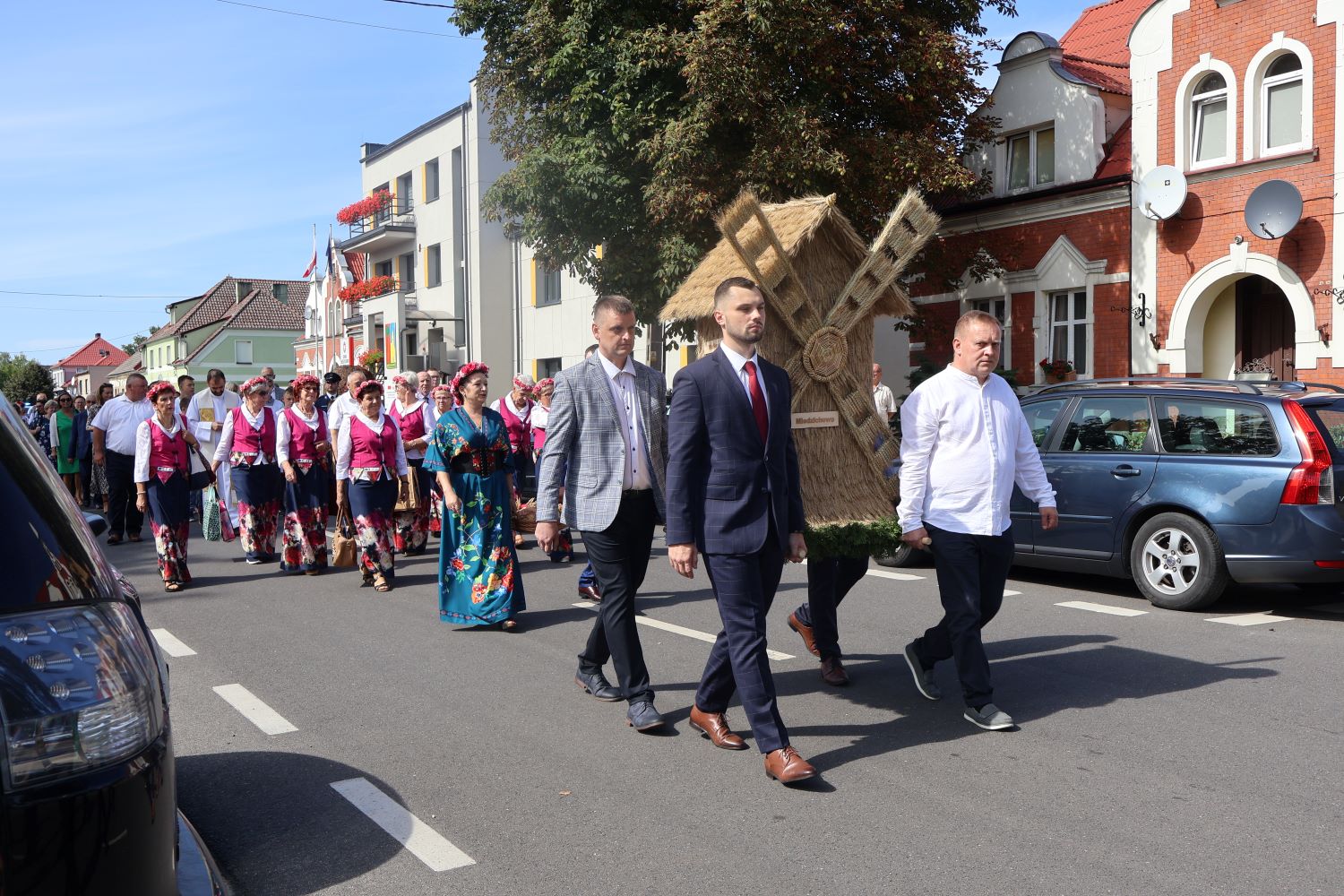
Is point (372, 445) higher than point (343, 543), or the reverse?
point (372, 445)

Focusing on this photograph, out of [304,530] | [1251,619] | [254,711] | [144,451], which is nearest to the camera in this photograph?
[254,711]

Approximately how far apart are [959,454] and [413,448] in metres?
7.58

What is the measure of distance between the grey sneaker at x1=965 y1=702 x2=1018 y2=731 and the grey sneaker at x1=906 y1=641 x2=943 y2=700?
46 centimetres

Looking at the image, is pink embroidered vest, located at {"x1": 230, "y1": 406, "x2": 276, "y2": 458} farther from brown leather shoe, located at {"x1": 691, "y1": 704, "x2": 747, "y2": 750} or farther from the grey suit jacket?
brown leather shoe, located at {"x1": 691, "y1": 704, "x2": 747, "y2": 750}

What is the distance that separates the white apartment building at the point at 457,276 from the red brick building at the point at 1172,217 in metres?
12.6

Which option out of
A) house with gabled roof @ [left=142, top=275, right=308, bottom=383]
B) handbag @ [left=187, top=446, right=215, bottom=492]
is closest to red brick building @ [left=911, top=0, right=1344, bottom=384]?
handbag @ [left=187, top=446, right=215, bottom=492]

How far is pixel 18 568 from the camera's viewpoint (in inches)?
86.1

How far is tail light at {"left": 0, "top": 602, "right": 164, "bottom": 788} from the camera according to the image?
6.68 ft

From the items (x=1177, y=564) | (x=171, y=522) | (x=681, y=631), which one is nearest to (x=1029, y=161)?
(x=1177, y=564)

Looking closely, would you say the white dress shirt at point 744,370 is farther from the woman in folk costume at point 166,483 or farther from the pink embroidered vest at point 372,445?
the woman in folk costume at point 166,483

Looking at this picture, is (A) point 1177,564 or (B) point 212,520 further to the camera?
(B) point 212,520

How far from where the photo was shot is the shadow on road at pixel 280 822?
12.7 ft

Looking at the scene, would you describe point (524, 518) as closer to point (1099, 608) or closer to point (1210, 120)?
point (1099, 608)

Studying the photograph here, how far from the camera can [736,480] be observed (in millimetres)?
4855
